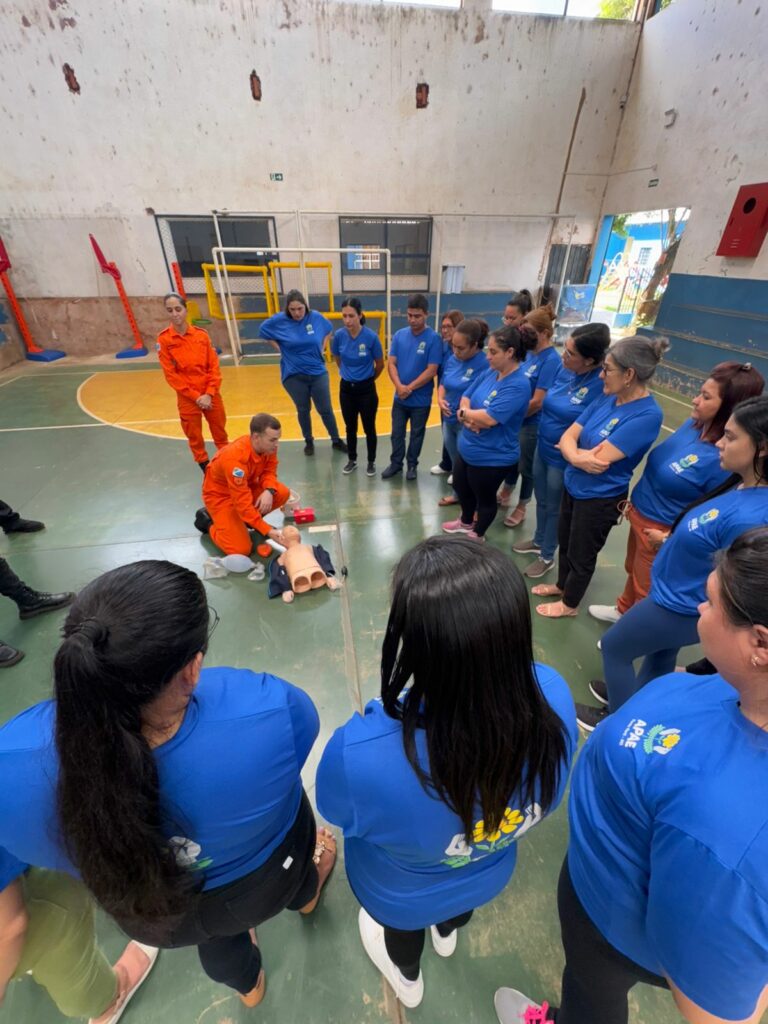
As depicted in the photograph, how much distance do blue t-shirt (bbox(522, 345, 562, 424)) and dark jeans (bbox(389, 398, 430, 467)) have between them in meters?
1.19

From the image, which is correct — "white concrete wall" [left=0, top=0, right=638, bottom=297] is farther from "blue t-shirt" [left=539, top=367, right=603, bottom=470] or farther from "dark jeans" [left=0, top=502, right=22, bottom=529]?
"blue t-shirt" [left=539, top=367, right=603, bottom=470]

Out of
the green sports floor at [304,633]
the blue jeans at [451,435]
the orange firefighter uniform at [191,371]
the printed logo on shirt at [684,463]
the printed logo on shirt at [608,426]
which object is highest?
the printed logo on shirt at [608,426]

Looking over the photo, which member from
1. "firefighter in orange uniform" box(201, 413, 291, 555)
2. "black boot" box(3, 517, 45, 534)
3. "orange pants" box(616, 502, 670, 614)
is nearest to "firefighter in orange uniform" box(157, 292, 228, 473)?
"firefighter in orange uniform" box(201, 413, 291, 555)

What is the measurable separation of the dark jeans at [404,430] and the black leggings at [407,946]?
12.2ft

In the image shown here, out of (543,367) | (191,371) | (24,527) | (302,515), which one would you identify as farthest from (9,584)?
(543,367)

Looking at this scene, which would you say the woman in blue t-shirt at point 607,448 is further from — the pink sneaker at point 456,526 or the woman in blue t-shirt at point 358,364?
the woman in blue t-shirt at point 358,364

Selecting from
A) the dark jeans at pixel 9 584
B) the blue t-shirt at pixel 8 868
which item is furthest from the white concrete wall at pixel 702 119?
the dark jeans at pixel 9 584

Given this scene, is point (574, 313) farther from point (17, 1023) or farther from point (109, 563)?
point (17, 1023)

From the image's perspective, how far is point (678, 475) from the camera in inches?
82.0

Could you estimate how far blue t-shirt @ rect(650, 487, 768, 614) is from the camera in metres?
1.48

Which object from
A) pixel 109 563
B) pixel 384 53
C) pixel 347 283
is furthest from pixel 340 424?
pixel 384 53

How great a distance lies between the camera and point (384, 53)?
28.5ft

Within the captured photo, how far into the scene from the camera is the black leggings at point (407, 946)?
128 centimetres

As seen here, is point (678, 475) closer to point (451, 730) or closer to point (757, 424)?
point (757, 424)
